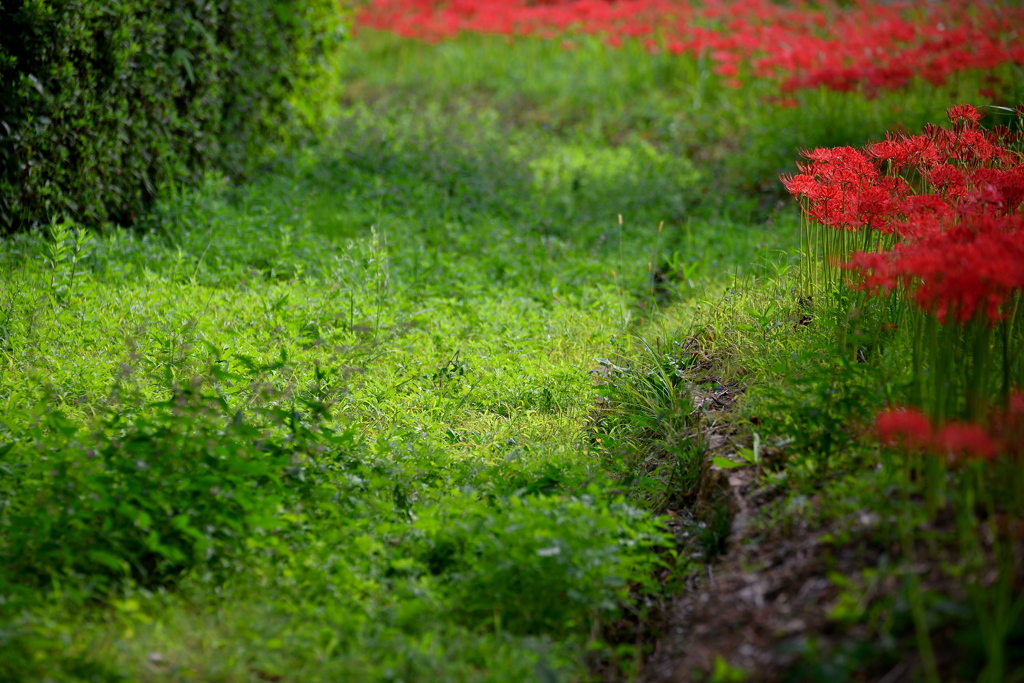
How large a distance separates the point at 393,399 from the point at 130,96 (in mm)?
3004

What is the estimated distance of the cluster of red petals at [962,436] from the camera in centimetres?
204

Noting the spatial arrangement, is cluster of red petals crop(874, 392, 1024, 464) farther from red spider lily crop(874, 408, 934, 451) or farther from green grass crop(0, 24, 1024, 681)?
green grass crop(0, 24, 1024, 681)

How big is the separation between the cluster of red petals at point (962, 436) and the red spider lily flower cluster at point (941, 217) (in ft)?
1.05

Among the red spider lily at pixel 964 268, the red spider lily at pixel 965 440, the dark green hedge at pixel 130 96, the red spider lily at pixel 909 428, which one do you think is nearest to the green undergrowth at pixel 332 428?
the dark green hedge at pixel 130 96

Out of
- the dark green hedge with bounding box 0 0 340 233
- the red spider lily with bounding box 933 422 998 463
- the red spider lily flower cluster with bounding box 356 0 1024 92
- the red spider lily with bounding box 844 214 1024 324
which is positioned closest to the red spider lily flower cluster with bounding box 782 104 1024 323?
the red spider lily with bounding box 844 214 1024 324

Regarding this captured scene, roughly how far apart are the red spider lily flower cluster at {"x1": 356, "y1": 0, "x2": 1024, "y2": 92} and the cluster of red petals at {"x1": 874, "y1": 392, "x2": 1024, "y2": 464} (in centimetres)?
555

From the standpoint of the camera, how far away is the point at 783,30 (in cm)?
1070

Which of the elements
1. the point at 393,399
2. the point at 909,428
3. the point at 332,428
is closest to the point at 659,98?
the point at 393,399

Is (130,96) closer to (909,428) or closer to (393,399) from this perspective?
(393,399)

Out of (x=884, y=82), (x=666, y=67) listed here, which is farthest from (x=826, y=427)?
(x=666, y=67)

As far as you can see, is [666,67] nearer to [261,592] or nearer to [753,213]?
[753,213]

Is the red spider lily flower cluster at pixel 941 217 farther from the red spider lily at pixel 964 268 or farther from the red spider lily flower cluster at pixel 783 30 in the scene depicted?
the red spider lily flower cluster at pixel 783 30

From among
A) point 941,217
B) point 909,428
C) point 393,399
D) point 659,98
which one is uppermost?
point 659,98

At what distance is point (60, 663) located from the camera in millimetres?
2273
